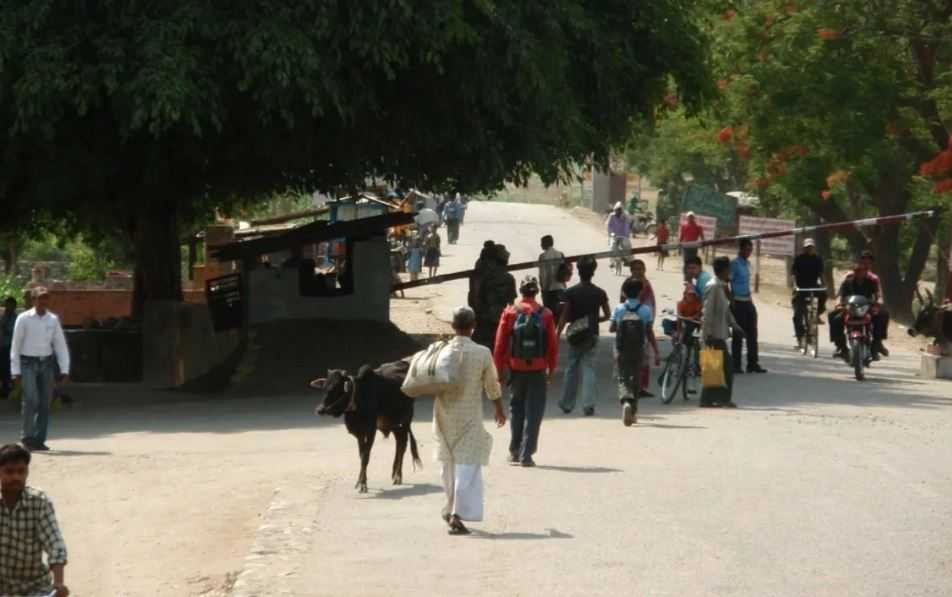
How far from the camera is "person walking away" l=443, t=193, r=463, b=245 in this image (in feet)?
190

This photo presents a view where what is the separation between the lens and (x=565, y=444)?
Answer: 16844 millimetres

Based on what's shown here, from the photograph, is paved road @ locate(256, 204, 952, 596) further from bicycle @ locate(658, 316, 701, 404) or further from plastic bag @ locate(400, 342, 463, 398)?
plastic bag @ locate(400, 342, 463, 398)

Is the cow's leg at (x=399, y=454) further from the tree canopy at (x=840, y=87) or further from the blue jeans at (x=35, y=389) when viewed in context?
the tree canopy at (x=840, y=87)

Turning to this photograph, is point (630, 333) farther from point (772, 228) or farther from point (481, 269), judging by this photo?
point (772, 228)

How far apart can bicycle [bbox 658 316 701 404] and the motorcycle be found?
323 centimetres

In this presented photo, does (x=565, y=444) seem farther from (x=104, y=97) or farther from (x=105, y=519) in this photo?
(x=104, y=97)

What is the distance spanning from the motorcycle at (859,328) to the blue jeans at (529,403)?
30.0 feet

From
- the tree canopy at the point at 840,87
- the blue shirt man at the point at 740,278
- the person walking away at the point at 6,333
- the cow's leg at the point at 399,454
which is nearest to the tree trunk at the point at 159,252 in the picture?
the person walking away at the point at 6,333

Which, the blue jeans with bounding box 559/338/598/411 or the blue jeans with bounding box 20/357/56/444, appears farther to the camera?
the blue jeans with bounding box 559/338/598/411

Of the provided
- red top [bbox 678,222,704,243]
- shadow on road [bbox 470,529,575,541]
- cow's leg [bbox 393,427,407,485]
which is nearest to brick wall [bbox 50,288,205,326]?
red top [bbox 678,222,704,243]

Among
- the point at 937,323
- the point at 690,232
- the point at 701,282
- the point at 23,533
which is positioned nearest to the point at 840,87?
the point at 690,232

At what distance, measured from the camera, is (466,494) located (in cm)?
1185

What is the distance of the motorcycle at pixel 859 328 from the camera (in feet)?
75.8

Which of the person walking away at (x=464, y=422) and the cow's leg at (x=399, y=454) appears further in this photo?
the cow's leg at (x=399, y=454)
